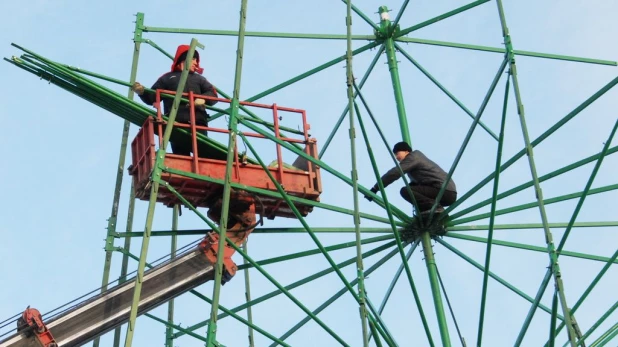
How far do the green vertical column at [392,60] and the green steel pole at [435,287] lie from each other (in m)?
2.38

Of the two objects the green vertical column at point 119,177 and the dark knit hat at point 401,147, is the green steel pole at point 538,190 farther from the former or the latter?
the green vertical column at point 119,177

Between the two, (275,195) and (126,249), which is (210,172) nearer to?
(275,195)

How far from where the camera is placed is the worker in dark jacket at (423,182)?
2275cm

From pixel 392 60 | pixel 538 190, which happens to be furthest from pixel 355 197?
pixel 392 60

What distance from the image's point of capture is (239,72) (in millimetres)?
20938

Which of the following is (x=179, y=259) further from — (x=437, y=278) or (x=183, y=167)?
(x=437, y=278)

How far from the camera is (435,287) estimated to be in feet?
72.7

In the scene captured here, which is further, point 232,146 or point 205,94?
point 205,94

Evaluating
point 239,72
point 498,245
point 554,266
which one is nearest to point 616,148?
point 498,245

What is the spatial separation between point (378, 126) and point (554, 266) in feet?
12.7

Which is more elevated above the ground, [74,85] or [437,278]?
[74,85]

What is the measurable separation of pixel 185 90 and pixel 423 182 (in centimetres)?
412

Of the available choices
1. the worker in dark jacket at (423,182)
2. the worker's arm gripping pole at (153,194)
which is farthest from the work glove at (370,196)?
the worker's arm gripping pole at (153,194)

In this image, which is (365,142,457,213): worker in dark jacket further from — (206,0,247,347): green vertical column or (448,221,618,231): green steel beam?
(206,0,247,347): green vertical column
